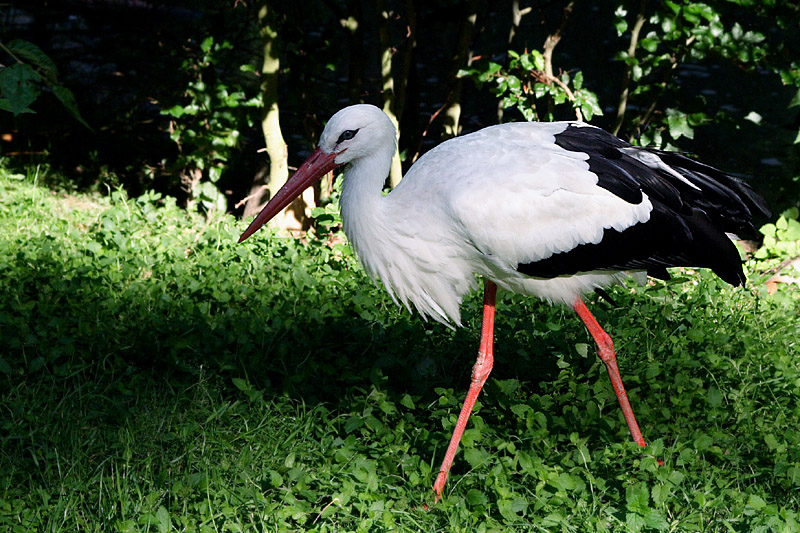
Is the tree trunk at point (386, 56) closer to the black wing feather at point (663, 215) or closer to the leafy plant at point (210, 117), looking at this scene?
the leafy plant at point (210, 117)

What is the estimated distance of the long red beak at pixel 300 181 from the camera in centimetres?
309

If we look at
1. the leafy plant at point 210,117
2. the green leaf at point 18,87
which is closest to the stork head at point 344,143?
the green leaf at point 18,87

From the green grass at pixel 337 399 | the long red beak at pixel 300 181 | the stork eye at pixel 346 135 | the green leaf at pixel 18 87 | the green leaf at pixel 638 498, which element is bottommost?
the green grass at pixel 337 399

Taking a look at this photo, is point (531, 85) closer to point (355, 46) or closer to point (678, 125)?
point (678, 125)

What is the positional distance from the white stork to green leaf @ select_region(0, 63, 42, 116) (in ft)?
4.96

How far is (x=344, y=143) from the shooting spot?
3039 mm

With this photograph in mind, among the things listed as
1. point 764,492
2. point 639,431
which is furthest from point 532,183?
point 764,492

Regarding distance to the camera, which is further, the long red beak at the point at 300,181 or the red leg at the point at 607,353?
the red leg at the point at 607,353

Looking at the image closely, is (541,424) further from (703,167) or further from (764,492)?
(703,167)

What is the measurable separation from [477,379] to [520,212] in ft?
2.19

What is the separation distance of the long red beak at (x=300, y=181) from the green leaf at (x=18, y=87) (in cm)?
154

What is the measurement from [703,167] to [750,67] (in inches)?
66.8

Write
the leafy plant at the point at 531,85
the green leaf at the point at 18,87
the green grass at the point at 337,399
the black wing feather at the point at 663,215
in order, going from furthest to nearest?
1. the leafy plant at the point at 531,85
2. the black wing feather at the point at 663,215
3. the green grass at the point at 337,399
4. the green leaf at the point at 18,87

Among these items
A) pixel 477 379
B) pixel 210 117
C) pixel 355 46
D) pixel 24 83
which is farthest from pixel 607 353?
pixel 210 117
